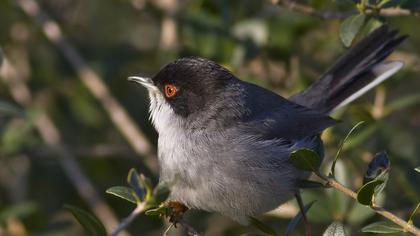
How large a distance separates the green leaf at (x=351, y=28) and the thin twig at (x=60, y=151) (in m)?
2.49

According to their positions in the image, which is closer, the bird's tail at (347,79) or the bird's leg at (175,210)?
the bird's leg at (175,210)

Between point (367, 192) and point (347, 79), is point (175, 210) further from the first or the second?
point (347, 79)

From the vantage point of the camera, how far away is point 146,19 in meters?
7.10

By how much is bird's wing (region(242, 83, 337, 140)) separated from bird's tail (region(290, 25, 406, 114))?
52 centimetres

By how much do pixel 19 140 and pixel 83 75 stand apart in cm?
100

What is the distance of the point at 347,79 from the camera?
5.19m

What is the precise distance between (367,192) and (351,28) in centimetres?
110

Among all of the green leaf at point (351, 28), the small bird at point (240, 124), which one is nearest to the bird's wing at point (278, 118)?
the small bird at point (240, 124)

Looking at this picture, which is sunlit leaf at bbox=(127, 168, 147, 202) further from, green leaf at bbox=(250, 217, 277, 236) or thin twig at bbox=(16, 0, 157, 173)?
thin twig at bbox=(16, 0, 157, 173)

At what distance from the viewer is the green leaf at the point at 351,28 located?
3824 millimetres

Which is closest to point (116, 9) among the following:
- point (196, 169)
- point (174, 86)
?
point (174, 86)

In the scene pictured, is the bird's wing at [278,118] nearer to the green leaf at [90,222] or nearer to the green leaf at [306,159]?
the green leaf at [306,159]

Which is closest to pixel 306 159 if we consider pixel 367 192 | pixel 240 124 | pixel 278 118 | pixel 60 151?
pixel 367 192

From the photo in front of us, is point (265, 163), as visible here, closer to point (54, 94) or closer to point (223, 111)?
point (223, 111)
